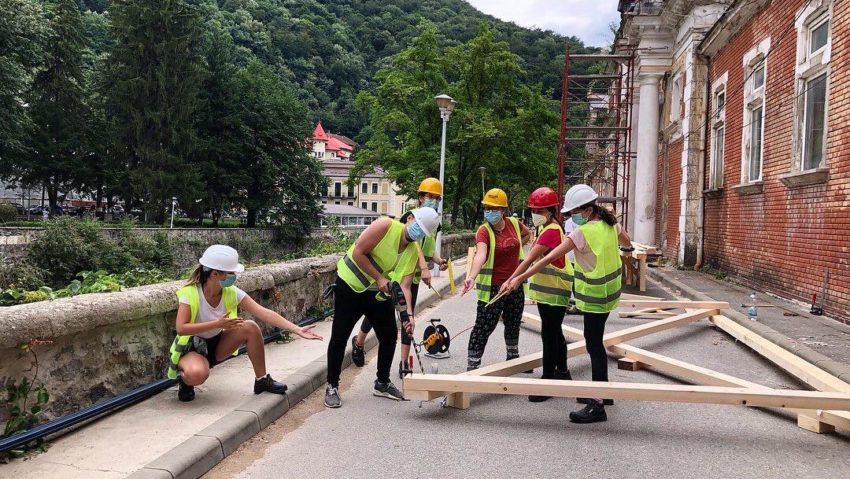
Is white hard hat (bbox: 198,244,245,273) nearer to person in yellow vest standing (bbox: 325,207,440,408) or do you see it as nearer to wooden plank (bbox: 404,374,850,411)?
person in yellow vest standing (bbox: 325,207,440,408)

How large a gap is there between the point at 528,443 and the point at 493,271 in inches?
76.6

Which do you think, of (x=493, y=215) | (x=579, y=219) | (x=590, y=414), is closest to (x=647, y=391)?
(x=590, y=414)

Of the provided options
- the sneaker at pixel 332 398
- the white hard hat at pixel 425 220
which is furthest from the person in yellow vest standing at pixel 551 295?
the sneaker at pixel 332 398

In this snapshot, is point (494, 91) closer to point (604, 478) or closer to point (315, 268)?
point (315, 268)

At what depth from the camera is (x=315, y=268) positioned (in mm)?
9445

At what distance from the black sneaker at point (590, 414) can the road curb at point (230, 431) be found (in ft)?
7.67

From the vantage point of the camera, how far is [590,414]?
515cm

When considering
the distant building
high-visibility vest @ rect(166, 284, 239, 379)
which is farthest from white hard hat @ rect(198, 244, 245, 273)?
the distant building

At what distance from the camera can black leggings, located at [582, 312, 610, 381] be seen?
17.1ft

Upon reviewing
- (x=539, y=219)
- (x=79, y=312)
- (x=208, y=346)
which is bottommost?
(x=208, y=346)

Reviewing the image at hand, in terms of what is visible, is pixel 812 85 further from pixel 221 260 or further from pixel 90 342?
pixel 90 342

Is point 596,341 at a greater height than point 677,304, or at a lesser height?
greater

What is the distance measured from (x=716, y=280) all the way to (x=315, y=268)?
1025cm

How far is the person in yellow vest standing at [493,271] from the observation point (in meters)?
6.26
